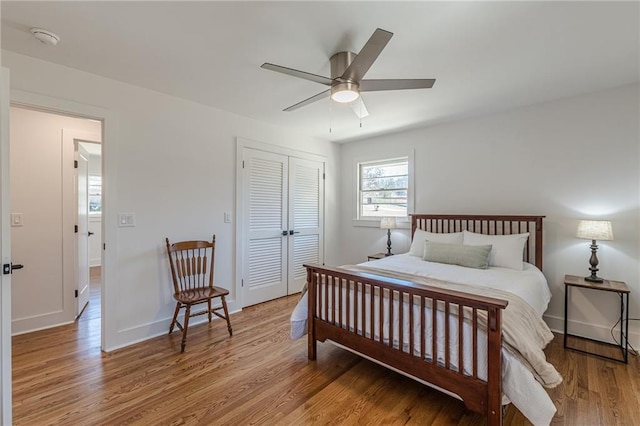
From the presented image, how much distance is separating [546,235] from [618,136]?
1.10 m

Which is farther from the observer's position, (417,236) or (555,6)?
(417,236)

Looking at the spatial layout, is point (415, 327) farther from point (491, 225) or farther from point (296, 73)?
point (491, 225)

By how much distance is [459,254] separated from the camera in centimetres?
297

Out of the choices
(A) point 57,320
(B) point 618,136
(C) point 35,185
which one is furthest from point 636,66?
(A) point 57,320

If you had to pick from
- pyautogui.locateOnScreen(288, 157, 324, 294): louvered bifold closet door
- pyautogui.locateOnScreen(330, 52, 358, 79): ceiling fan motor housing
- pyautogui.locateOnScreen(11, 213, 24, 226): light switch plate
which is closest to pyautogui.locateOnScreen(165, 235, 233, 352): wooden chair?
pyautogui.locateOnScreen(288, 157, 324, 294): louvered bifold closet door

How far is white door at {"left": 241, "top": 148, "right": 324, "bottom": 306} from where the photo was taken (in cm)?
372

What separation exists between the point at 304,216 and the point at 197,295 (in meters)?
2.04

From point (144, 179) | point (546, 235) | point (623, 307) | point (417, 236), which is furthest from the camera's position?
point (417, 236)

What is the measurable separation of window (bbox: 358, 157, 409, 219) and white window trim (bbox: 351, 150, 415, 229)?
0.05 metres

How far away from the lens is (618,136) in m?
2.74

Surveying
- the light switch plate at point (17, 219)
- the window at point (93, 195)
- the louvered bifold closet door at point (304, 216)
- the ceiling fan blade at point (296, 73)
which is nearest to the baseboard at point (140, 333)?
the light switch plate at point (17, 219)

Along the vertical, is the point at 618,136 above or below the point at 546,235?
above

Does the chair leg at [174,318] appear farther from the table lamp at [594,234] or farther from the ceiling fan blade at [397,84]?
the table lamp at [594,234]

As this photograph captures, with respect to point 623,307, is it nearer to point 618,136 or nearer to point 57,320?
point 618,136
